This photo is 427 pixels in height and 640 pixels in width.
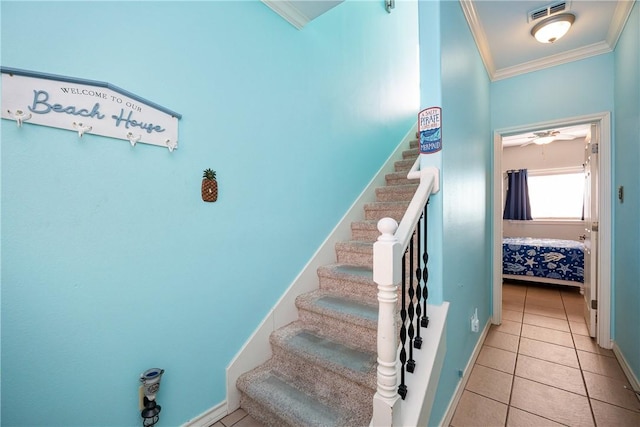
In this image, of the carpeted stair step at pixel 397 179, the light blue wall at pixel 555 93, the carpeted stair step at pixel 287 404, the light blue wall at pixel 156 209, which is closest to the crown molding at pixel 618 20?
the light blue wall at pixel 555 93

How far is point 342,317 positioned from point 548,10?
9.12 feet

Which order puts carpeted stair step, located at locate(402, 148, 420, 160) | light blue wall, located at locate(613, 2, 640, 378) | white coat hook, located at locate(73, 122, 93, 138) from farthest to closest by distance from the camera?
carpeted stair step, located at locate(402, 148, 420, 160), light blue wall, located at locate(613, 2, 640, 378), white coat hook, located at locate(73, 122, 93, 138)

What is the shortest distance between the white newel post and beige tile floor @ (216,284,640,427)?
88 centimetres

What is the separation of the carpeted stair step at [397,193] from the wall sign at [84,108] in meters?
1.94

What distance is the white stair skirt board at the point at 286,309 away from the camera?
1.59 meters

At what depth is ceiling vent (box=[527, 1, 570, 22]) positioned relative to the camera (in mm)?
2004

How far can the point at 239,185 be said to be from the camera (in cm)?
164

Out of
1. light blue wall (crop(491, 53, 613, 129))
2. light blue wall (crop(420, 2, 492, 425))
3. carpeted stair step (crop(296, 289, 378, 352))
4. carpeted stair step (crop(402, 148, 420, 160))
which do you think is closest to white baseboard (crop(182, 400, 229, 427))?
carpeted stair step (crop(296, 289, 378, 352))

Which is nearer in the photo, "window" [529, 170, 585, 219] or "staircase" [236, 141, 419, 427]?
"staircase" [236, 141, 419, 427]

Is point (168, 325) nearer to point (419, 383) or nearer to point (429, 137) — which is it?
point (419, 383)

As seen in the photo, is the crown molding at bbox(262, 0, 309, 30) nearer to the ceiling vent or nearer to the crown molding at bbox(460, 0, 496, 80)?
the crown molding at bbox(460, 0, 496, 80)

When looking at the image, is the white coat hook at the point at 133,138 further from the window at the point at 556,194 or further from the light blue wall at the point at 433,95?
the window at the point at 556,194

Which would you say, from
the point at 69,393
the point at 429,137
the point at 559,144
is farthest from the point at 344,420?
the point at 559,144

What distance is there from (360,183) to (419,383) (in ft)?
5.97
